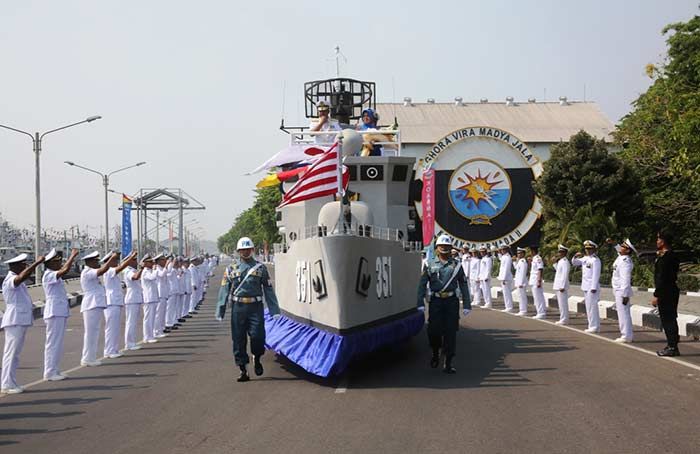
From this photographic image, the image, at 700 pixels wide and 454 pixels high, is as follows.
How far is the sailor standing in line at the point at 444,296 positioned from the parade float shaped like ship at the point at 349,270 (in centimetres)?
69

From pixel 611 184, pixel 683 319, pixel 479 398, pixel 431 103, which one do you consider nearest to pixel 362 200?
pixel 479 398

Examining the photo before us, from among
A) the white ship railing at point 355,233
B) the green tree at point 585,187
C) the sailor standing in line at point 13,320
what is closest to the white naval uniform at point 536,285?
the white ship railing at point 355,233

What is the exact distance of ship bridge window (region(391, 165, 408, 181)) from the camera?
13781 mm

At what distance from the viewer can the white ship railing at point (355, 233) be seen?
10.2 meters

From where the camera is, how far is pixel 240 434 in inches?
276

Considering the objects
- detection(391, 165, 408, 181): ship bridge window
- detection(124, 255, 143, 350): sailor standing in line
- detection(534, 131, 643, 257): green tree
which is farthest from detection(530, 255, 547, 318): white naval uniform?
detection(534, 131, 643, 257): green tree

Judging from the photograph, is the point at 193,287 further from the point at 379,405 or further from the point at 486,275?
the point at 379,405

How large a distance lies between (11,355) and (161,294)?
23.7 feet

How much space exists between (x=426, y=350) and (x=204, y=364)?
371cm

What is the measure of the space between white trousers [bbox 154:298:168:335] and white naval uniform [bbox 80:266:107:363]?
14.7 ft

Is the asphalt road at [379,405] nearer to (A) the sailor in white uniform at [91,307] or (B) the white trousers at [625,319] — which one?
(A) the sailor in white uniform at [91,307]

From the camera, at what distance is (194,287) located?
23.7 m

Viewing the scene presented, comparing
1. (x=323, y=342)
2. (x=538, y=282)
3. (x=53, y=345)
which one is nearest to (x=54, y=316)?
(x=53, y=345)

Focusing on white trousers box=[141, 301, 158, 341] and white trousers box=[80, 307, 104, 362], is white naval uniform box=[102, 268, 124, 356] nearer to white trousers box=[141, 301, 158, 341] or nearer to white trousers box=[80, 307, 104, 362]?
white trousers box=[80, 307, 104, 362]
